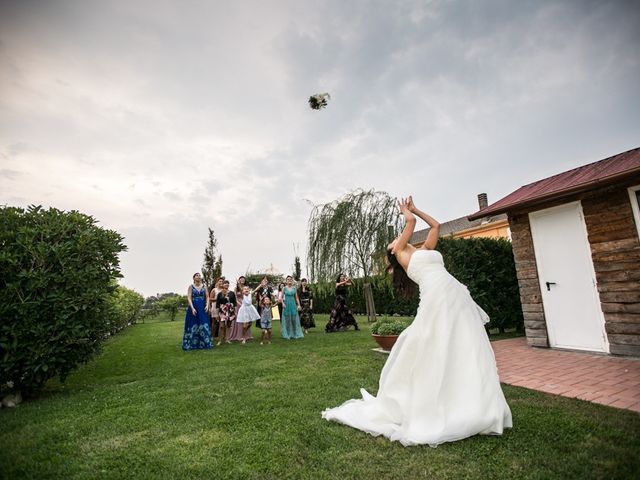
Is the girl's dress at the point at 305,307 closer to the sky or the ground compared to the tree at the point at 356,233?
closer to the ground

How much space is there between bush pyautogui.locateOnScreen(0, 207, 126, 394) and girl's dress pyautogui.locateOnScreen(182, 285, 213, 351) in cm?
368

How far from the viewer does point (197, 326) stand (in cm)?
903

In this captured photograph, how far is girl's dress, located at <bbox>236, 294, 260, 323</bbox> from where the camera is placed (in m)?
9.91

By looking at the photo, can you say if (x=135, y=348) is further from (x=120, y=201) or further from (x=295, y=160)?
(x=295, y=160)

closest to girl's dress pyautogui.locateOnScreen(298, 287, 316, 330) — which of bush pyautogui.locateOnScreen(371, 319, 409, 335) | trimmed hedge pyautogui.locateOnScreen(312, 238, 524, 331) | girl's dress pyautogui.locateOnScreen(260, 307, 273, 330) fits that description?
girl's dress pyautogui.locateOnScreen(260, 307, 273, 330)

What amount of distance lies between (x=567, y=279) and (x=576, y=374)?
237 centimetres

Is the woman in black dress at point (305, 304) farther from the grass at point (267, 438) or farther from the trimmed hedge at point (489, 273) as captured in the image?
the grass at point (267, 438)

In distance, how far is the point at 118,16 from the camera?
220 inches

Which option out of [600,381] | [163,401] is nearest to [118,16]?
[163,401]

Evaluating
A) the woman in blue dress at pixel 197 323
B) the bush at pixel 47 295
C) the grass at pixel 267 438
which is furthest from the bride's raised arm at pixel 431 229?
the woman in blue dress at pixel 197 323

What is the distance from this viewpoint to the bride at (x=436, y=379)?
8.62 ft

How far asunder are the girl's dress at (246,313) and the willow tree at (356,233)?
4.69 meters

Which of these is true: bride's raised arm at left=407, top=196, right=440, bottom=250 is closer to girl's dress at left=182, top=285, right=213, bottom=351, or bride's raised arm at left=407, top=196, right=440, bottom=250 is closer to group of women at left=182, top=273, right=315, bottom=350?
group of women at left=182, top=273, right=315, bottom=350

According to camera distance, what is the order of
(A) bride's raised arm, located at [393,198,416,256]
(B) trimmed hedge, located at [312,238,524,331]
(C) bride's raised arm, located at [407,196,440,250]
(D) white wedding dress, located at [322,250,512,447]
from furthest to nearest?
(B) trimmed hedge, located at [312,238,524,331] → (C) bride's raised arm, located at [407,196,440,250] → (A) bride's raised arm, located at [393,198,416,256] → (D) white wedding dress, located at [322,250,512,447]
